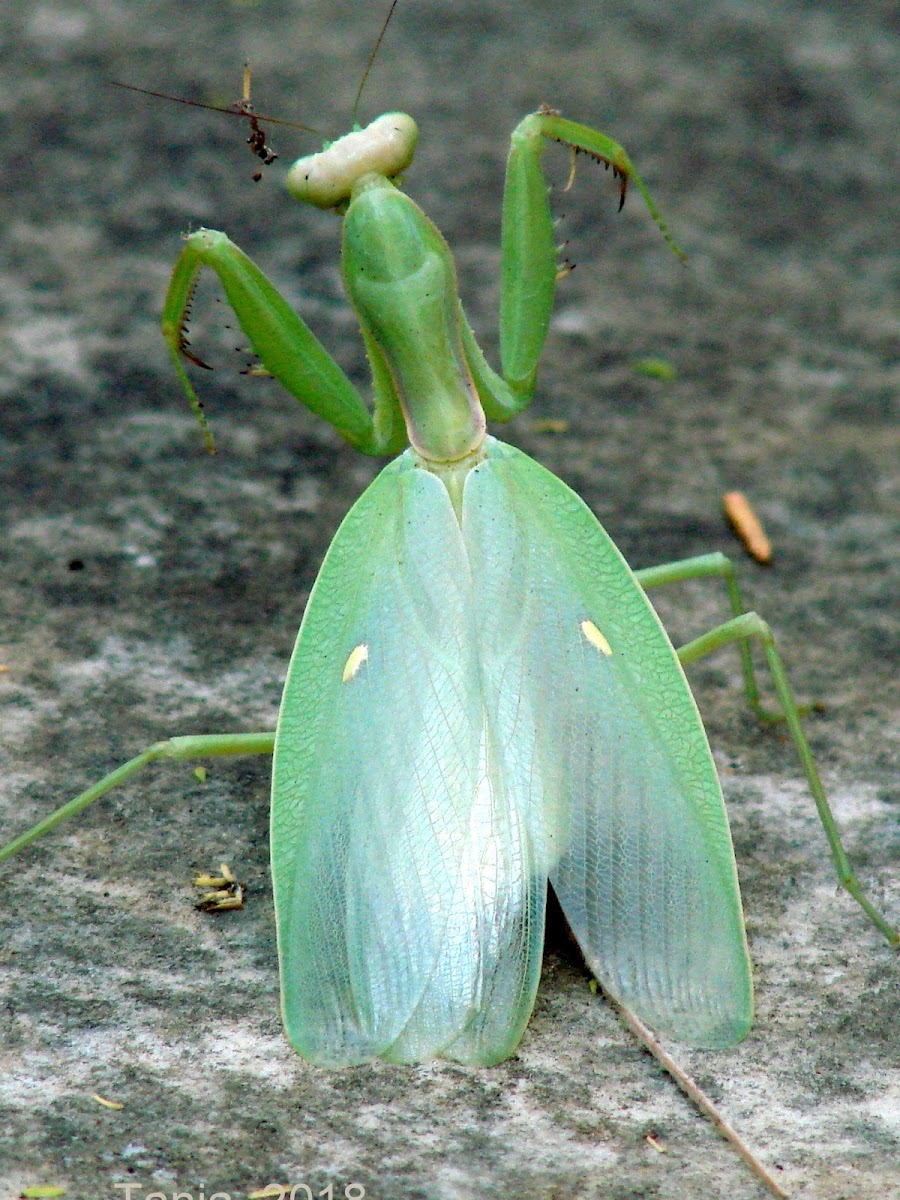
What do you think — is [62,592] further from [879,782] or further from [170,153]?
[170,153]

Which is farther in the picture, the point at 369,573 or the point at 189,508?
the point at 189,508

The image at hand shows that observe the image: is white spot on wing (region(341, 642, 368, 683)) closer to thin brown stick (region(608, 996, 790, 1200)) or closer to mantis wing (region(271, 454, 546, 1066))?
mantis wing (region(271, 454, 546, 1066))

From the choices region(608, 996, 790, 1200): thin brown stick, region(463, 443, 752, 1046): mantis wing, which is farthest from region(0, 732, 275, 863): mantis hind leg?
region(608, 996, 790, 1200): thin brown stick

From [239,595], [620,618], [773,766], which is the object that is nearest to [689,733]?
[620,618]

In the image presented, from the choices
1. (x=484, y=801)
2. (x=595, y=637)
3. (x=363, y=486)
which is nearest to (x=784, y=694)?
(x=595, y=637)

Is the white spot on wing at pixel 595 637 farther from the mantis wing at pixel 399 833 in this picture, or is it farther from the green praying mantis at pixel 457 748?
the mantis wing at pixel 399 833

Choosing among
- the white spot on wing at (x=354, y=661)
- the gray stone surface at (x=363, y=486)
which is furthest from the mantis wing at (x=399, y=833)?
the gray stone surface at (x=363, y=486)
